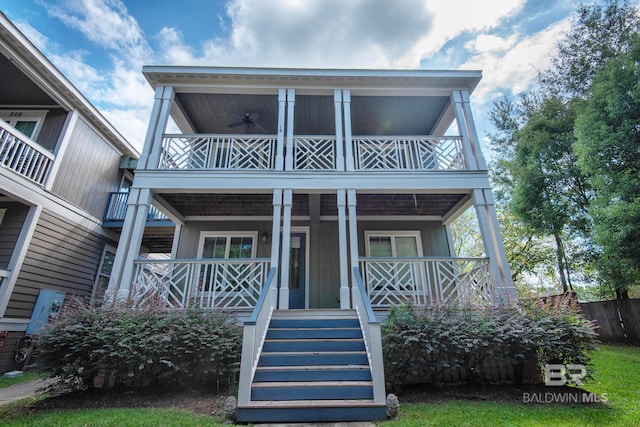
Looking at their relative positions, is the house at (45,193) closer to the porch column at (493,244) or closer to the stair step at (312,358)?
the stair step at (312,358)

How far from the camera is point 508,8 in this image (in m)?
10.3

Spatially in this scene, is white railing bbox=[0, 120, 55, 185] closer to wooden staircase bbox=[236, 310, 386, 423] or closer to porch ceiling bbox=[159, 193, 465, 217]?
porch ceiling bbox=[159, 193, 465, 217]

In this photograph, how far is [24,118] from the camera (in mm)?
9320

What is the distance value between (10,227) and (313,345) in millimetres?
8680

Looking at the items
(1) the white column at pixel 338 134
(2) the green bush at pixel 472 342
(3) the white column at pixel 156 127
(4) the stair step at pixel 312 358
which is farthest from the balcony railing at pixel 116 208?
(2) the green bush at pixel 472 342

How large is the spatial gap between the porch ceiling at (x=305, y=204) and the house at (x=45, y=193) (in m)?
3.07

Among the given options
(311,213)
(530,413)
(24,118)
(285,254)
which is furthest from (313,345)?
(24,118)

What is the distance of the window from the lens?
9.23 meters

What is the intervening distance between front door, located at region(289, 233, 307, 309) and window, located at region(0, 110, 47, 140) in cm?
871

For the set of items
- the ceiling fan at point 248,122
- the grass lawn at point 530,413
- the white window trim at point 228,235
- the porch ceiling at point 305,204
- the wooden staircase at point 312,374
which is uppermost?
the ceiling fan at point 248,122

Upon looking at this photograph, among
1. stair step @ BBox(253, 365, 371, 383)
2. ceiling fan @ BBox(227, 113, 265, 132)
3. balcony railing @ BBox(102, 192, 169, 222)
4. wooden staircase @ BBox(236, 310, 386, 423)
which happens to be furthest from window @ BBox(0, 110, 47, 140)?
stair step @ BBox(253, 365, 371, 383)

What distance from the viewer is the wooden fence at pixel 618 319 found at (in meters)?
9.20

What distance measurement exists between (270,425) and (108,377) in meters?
3.20

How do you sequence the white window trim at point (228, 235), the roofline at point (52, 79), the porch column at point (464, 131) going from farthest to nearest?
the white window trim at point (228, 235) → the porch column at point (464, 131) → the roofline at point (52, 79)
